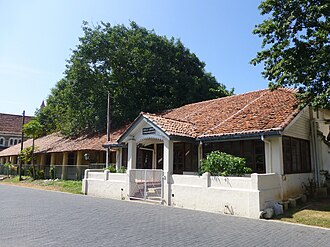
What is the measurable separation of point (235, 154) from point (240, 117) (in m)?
1.96

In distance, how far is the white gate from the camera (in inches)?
552

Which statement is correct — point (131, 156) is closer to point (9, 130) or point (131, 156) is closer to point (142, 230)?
point (142, 230)

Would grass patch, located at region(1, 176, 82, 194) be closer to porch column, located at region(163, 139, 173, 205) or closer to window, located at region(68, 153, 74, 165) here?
window, located at region(68, 153, 74, 165)

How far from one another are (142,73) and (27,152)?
566 inches

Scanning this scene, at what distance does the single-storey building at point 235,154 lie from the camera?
11367mm

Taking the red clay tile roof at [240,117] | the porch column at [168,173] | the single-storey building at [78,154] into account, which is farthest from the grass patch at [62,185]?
the red clay tile roof at [240,117]

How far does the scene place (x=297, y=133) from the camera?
13.9 meters

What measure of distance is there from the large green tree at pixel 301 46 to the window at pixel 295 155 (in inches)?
86.1

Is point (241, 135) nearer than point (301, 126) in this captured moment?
Yes

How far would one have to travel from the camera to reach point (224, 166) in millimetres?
12070

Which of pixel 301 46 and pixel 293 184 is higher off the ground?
pixel 301 46

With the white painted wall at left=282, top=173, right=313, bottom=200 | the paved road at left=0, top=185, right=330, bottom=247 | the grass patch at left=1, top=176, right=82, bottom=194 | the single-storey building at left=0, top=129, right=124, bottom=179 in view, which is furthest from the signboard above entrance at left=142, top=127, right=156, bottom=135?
the single-storey building at left=0, top=129, right=124, bottom=179

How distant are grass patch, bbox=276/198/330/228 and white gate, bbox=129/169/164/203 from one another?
5592 millimetres

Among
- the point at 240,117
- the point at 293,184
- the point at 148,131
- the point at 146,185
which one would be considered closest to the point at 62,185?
the point at 146,185
